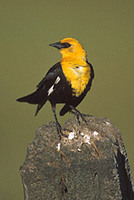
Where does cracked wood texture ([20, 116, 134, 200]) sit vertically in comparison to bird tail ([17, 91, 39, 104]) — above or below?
below

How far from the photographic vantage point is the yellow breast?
2424 mm

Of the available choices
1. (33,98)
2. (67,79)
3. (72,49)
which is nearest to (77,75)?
(67,79)

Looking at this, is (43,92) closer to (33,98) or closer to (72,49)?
(33,98)

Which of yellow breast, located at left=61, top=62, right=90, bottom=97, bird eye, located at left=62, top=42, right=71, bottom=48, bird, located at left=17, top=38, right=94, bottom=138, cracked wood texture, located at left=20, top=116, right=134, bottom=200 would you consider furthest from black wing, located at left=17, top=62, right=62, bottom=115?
cracked wood texture, located at left=20, top=116, right=134, bottom=200

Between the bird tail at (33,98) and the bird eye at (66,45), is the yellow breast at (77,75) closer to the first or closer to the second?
the bird eye at (66,45)

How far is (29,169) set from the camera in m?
1.93

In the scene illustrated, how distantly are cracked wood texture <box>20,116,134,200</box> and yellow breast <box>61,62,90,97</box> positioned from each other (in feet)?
1.80

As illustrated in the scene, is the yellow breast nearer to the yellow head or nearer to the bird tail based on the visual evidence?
the yellow head

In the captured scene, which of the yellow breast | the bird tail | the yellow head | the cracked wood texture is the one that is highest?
the yellow head

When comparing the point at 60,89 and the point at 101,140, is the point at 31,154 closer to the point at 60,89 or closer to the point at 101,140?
the point at 101,140

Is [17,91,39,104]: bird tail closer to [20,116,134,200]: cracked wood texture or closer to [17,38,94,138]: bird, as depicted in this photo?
[17,38,94,138]: bird

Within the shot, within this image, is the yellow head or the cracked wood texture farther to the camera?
the yellow head

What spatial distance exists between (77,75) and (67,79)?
9cm

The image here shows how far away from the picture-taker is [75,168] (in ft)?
6.11
